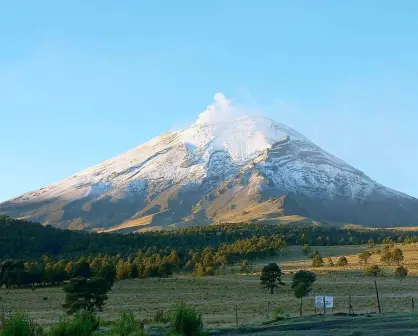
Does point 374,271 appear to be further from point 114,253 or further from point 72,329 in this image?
point 72,329

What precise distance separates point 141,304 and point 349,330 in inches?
943

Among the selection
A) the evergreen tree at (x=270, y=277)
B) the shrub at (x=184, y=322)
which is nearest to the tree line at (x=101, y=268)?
the evergreen tree at (x=270, y=277)

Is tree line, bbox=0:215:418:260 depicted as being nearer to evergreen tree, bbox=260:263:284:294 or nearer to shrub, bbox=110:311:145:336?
evergreen tree, bbox=260:263:284:294

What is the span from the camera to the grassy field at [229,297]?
3634cm

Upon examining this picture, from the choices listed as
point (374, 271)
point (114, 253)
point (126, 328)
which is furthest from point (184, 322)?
point (114, 253)

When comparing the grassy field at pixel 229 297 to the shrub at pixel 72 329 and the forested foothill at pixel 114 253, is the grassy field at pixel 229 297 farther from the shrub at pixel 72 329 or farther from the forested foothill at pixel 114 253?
the shrub at pixel 72 329

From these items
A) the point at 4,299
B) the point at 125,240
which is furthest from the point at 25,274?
the point at 125,240

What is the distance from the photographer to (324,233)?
6727 inches

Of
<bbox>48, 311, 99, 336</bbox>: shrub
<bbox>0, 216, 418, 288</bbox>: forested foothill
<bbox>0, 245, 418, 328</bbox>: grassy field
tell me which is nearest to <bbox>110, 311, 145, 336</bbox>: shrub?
<bbox>48, 311, 99, 336</bbox>: shrub

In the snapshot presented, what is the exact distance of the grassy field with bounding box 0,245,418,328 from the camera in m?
36.3

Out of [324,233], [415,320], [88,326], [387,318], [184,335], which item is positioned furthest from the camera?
[324,233]

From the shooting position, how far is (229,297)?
4909cm

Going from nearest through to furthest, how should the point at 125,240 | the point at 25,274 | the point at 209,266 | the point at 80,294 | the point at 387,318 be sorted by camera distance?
the point at 387,318 → the point at 80,294 → the point at 25,274 → the point at 209,266 → the point at 125,240

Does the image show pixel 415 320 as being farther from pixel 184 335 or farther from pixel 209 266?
pixel 209 266
